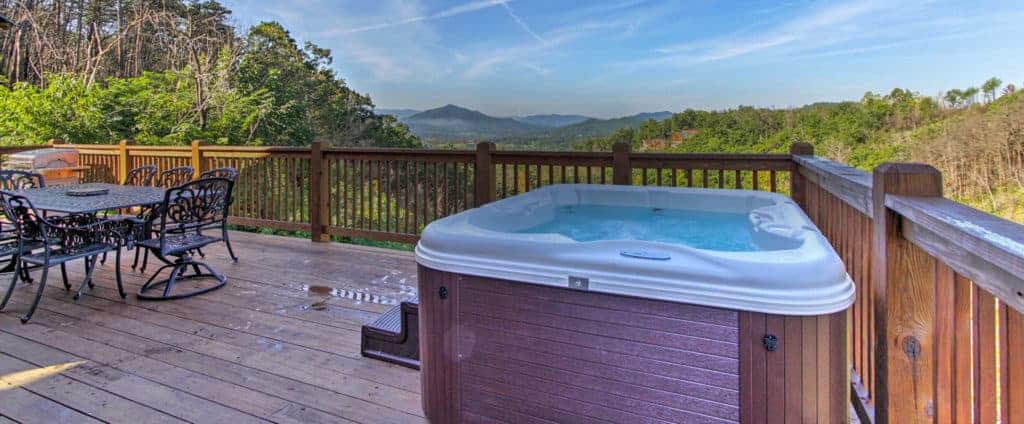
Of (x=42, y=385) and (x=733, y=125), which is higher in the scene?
(x=733, y=125)

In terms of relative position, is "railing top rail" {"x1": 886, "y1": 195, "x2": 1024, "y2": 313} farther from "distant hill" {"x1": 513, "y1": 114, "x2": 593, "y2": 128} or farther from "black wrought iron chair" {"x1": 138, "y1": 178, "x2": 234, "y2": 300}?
"distant hill" {"x1": 513, "y1": 114, "x2": 593, "y2": 128}

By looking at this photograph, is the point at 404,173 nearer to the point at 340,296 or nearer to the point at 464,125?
the point at 340,296

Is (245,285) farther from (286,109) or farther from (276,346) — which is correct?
(286,109)

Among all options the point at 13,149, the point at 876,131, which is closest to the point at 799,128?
the point at 876,131

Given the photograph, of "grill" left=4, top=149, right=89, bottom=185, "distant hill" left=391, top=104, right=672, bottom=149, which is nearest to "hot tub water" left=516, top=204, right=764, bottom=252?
"distant hill" left=391, top=104, right=672, bottom=149

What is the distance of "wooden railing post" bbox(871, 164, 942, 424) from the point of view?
124 centimetres

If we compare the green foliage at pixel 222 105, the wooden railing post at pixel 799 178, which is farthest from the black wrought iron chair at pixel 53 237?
the green foliage at pixel 222 105

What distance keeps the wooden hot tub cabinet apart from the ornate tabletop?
246cm

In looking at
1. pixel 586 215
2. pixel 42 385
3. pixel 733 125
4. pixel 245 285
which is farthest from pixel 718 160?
pixel 733 125

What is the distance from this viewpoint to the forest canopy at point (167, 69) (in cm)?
1013

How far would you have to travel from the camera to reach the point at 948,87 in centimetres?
797

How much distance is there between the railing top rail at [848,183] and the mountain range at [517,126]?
5235 millimetres

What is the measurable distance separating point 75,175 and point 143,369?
5820 mm

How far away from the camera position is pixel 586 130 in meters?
8.52
